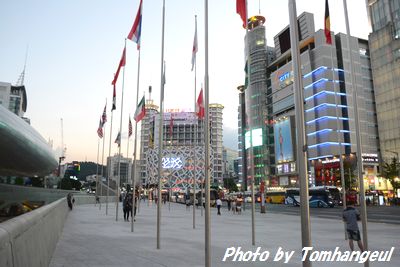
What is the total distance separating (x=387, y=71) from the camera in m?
88.8

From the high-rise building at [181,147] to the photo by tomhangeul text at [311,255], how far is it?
134 meters

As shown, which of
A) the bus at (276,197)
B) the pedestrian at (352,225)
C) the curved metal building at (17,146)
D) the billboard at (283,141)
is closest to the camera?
the curved metal building at (17,146)

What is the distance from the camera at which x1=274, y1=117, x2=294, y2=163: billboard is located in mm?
111500

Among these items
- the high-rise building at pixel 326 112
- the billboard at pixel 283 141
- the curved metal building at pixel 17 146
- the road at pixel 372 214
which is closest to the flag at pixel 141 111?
the curved metal building at pixel 17 146

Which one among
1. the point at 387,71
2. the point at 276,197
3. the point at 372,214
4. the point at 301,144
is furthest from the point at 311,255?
the point at 387,71

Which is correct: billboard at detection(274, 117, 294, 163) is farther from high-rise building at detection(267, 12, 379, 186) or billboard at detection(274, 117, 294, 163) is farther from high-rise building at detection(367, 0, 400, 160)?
high-rise building at detection(367, 0, 400, 160)

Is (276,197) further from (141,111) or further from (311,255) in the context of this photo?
(311,255)

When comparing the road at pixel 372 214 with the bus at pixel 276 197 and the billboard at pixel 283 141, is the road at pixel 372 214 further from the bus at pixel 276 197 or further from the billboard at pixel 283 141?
the billboard at pixel 283 141

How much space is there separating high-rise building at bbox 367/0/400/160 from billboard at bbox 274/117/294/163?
1079 inches

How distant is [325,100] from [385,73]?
16.3 meters

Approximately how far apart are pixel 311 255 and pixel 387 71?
297 ft

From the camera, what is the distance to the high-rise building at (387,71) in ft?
285

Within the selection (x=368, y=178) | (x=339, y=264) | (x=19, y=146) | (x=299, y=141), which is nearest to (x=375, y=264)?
(x=339, y=264)

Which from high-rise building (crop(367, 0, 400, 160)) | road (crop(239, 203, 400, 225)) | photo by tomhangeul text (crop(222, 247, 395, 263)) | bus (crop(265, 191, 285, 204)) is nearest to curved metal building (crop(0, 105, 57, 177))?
photo by tomhangeul text (crop(222, 247, 395, 263))
